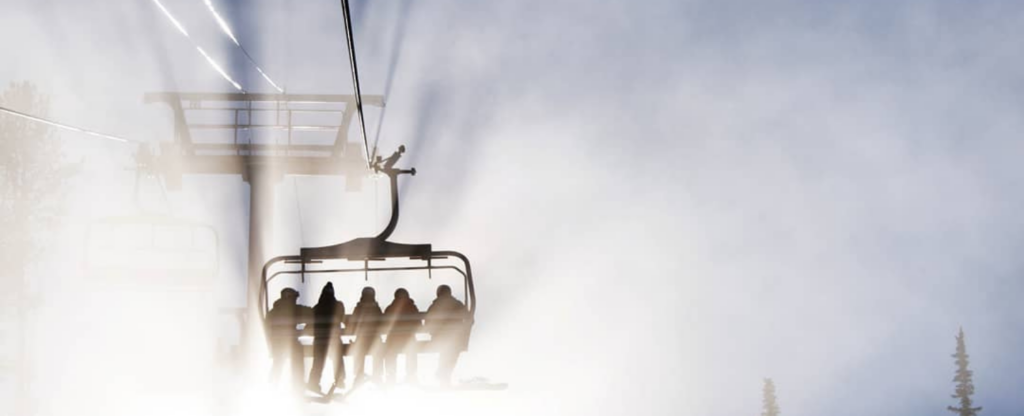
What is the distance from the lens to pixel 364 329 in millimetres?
8242

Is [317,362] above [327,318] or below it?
below

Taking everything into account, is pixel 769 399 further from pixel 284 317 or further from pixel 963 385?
pixel 284 317

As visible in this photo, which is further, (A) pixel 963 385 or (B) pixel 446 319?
(A) pixel 963 385

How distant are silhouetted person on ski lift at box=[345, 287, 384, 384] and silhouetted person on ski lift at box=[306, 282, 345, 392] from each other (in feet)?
0.39

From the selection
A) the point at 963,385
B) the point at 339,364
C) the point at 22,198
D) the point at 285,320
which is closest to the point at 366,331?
the point at 339,364

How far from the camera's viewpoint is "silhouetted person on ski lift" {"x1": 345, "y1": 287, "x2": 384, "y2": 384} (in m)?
8.23

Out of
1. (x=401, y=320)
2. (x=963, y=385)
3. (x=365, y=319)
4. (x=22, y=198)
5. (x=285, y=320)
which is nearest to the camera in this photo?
(x=285, y=320)

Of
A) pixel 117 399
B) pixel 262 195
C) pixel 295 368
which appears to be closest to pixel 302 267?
pixel 295 368

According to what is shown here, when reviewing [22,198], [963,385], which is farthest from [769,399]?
[22,198]

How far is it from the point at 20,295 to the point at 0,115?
5.36 m

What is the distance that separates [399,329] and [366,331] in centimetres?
28

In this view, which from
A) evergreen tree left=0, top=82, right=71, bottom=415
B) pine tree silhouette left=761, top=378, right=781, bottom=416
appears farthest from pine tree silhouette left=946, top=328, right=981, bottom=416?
evergreen tree left=0, top=82, right=71, bottom=415

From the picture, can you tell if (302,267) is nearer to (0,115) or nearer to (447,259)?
(447,259)

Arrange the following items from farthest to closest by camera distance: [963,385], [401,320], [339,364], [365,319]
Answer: [963,385] < [339,364] < [401,320] < [365,319]
